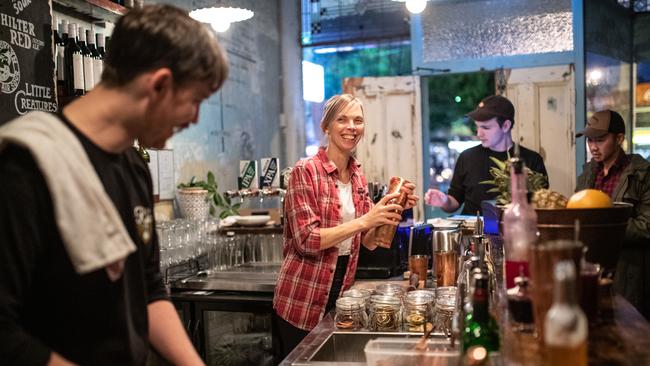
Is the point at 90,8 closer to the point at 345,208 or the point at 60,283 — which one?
the point at 345,208

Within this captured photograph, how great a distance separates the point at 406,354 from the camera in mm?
1665

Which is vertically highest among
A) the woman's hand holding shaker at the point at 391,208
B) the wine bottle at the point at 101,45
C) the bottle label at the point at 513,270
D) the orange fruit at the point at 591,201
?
the wine bottle at the point at 101,45

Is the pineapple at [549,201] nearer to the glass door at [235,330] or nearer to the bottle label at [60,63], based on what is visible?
the glass door at [235,330]

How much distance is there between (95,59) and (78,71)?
0.13 meters

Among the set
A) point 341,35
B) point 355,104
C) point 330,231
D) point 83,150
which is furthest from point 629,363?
point 341,35

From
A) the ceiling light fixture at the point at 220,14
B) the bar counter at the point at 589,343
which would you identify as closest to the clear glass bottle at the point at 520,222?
the bar counter at the point at 589,343

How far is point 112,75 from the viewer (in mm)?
1239

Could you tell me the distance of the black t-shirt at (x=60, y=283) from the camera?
1116 mm

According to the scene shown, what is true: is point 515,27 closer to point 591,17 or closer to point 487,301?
point 591,17

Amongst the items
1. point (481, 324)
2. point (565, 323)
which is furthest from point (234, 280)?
point (565, 323)

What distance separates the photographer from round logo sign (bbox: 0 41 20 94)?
2.86 metres

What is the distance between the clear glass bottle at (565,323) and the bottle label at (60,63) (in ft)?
9.44

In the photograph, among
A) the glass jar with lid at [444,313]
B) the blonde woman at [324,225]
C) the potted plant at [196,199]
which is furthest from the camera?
the potted plant at [196,199]

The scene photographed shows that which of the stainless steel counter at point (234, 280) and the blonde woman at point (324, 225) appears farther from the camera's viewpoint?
the stainless steel counter at point (234, 280)
